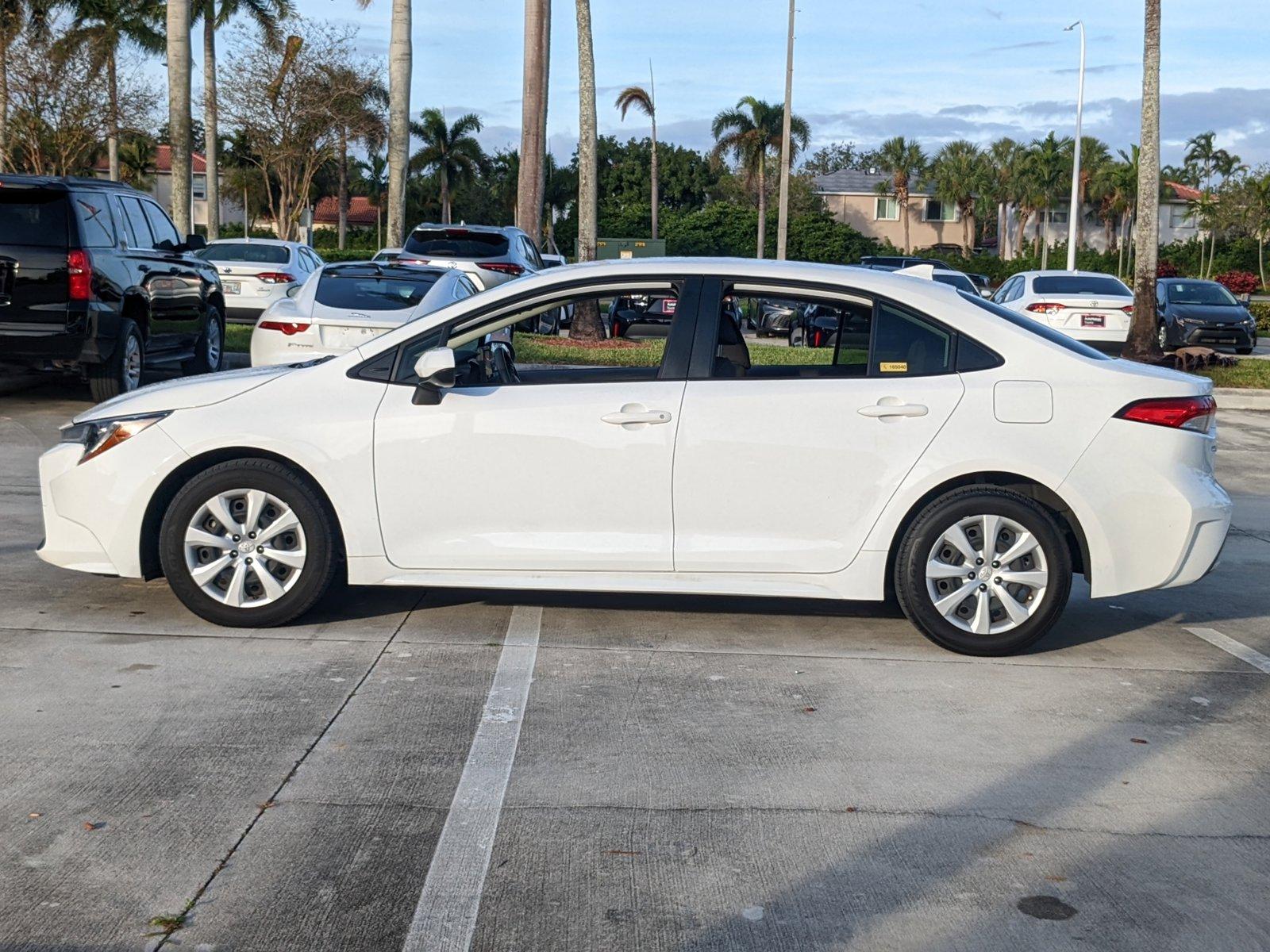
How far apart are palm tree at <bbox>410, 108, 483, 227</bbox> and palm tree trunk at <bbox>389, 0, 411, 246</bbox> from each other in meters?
51.8

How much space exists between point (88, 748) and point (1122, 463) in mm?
4303

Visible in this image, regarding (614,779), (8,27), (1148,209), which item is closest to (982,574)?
(614,779)

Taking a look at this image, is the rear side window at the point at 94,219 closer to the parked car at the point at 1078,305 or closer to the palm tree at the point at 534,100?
the palm tree at the point at 534,100

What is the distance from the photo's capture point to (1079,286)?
79.7ft

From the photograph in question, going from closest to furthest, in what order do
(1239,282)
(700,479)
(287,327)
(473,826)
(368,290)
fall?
(473,826), (700,479), (287,327), (368,290), (1239,282)

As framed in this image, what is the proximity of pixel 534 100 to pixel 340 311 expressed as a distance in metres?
13.1

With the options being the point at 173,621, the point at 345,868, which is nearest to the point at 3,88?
the point at 173,621

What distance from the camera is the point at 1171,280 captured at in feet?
98.9

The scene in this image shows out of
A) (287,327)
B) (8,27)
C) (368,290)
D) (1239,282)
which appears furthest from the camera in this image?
(1239,282)

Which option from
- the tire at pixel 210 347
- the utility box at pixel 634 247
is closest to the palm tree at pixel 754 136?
the utility box at pixel 634 247

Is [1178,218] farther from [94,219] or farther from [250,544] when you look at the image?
Answer: [250,544]

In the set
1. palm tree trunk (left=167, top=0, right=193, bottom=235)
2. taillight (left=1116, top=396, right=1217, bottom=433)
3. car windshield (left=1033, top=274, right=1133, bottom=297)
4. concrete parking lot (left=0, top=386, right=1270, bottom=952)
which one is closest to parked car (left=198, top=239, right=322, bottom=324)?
palm tree trunk (left=167, top=0, right=193, bottom=235)

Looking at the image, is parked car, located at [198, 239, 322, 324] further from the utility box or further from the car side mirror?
the utility box

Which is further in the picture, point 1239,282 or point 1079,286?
point 1239,282
